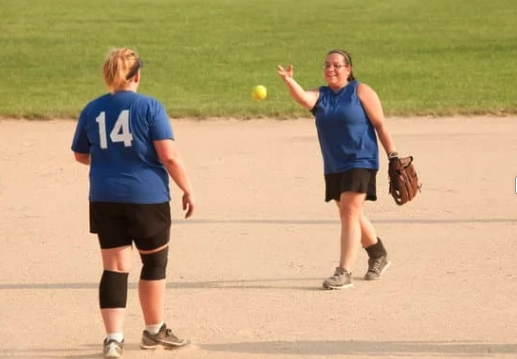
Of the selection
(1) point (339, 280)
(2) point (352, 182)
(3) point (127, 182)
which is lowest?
(1) point (339, 280)

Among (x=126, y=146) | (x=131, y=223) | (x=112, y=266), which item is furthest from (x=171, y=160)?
(x=112, y=266)

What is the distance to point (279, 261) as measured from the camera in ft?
33.0

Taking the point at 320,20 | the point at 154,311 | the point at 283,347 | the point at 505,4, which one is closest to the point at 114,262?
the point at 154,311

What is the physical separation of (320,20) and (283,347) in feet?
90.7

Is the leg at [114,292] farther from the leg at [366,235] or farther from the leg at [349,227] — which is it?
the leg at [366,235]

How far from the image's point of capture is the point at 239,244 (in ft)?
34.9

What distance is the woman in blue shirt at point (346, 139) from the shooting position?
9062 mm

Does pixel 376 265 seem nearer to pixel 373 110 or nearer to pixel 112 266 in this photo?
pixel 373 110

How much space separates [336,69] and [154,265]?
90.3 inches

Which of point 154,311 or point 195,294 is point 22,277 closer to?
point 195,294

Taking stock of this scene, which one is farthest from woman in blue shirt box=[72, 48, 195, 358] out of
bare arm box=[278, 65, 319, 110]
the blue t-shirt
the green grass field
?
the green grass field

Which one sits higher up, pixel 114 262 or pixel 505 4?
pixel 505 4

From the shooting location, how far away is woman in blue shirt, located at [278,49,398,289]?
906cm

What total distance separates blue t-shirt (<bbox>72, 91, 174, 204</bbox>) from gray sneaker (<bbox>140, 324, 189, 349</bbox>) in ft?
2.48
